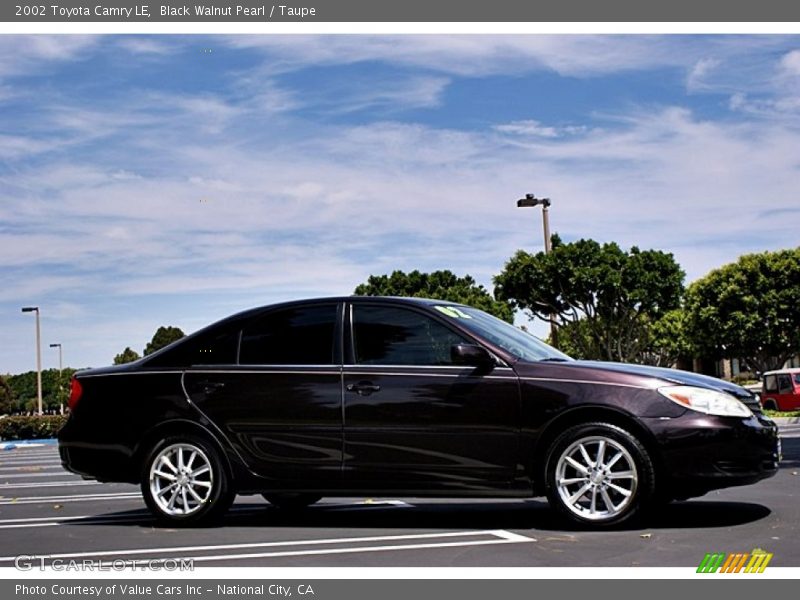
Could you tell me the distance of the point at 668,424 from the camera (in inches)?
284

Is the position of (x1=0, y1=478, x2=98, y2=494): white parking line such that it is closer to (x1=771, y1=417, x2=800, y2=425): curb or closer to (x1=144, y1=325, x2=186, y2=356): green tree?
(x1=771, y1=417, x2=800, y2=425): curb

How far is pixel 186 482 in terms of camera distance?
8.21 m

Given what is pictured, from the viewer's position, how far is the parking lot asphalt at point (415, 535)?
6.32m

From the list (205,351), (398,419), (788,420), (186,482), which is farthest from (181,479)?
(788,420)

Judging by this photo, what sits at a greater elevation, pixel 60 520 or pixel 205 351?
pixel 205 351

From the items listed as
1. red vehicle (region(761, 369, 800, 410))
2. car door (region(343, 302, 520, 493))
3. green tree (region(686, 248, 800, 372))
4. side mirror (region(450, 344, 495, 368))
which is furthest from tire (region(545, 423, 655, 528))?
green tree (region(686, 248, 800, 372))

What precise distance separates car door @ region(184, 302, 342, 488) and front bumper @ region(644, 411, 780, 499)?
7.21ft

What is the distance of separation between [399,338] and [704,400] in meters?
2.11

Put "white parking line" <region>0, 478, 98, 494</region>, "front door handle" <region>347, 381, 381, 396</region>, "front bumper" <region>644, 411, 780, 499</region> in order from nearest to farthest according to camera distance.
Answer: "front bumper" <region>644, 411, 780, 499</region> < "front door handle" <region>347, 381, 381, 396</region> < "white parking line" <region>0, 478, 98, 494</region>

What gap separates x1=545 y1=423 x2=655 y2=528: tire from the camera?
719 centimetres

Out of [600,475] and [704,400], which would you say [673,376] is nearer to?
[704,400]

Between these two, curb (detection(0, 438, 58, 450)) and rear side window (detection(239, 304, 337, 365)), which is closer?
rear side window (detection(239, 304, 337, 365))

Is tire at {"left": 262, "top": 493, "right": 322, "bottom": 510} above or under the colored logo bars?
above
